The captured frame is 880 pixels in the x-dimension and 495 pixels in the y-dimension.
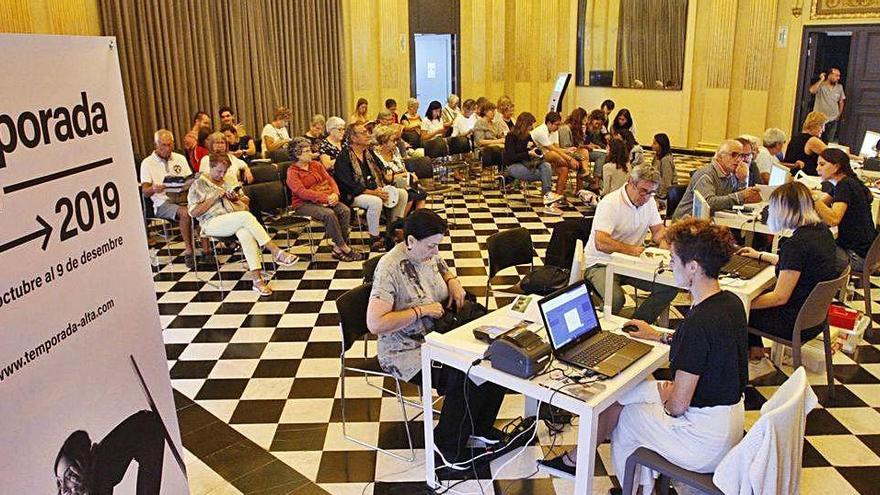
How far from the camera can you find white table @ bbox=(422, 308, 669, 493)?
2871mm

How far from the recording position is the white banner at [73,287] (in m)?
1.77

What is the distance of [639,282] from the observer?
16.2 ft

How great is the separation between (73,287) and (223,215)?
178 inches

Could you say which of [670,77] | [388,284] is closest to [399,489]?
[388,284]

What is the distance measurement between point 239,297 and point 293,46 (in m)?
6.59

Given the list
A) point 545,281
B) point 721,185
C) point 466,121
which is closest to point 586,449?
point 545,281

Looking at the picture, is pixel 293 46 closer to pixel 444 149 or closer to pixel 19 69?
pixel 444 149

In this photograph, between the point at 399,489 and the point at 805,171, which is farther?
the point at 805,171

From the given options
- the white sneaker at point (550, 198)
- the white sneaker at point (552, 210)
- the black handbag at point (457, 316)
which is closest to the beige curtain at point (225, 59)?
the white sneaker at point (550, 198)

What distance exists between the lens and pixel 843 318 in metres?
4.94

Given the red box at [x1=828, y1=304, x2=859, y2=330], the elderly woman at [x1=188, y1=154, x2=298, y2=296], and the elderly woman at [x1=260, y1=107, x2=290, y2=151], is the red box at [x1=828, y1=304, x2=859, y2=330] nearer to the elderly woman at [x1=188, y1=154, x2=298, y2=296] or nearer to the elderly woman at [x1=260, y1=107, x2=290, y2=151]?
the elderly woman at [x1=188, y1=154, x2=298, y2=296]

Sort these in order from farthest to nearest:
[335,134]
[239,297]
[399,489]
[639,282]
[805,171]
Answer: [335,134] < [805,171] < [239,297] < [639,282] < [399,489]

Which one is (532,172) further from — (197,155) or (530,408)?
(530,408)

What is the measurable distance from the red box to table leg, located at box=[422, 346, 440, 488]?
3102 mm
